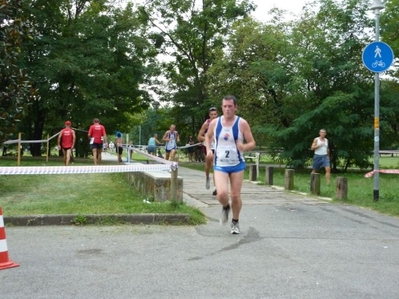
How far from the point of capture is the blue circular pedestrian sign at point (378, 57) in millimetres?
10562

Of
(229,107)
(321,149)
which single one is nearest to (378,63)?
(321,149)

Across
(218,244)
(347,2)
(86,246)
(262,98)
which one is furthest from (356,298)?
(262,98)

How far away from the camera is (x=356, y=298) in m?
4.13

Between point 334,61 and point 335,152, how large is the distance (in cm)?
437

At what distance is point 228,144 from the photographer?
665cm

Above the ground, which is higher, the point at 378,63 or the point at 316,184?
the point at 378,63

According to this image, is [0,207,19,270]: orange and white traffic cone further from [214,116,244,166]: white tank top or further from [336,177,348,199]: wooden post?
[336,177,348,199]: wooden post

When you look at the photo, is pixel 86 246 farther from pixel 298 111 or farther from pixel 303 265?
pixel 298 111

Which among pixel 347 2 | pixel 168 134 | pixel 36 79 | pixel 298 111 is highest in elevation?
pixel 347 2

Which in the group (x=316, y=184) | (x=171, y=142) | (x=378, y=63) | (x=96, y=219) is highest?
(x=378, y=63)

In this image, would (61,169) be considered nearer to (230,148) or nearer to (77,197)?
(230,148)

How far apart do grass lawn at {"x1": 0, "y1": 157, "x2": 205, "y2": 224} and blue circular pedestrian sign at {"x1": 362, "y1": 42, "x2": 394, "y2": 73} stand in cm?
537

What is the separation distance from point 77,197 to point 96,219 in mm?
3148

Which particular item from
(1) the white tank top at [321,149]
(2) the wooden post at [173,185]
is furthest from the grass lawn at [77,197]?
(1) the white tank top at [321,149]
